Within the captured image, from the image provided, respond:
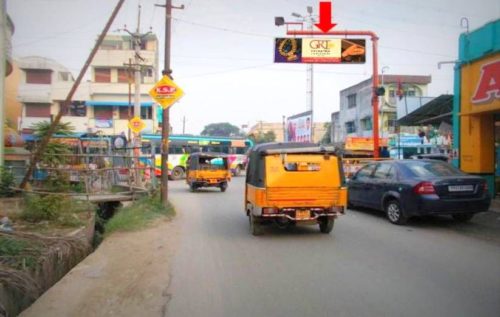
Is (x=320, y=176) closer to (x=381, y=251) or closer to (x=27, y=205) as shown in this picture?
(x=381, y=251)

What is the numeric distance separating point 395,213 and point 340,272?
15.7 ft

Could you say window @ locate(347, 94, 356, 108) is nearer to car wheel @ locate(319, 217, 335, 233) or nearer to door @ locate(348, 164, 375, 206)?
door @ locate(348, 164, 375, 206)

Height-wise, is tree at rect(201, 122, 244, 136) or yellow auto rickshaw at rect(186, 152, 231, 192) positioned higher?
tree at rect(201, 122, 244, 136)

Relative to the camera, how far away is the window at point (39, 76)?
155 ft

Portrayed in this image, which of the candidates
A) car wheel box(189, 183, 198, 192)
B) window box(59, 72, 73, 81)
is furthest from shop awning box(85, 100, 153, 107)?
car wheel box(189, 183, 198, 192)

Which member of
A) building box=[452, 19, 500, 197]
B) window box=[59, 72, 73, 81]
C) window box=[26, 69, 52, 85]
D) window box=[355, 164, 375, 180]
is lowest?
window box=[355, 164, 375, 180]

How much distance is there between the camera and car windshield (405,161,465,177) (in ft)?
33.8

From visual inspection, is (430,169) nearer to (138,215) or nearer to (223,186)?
(138,215)

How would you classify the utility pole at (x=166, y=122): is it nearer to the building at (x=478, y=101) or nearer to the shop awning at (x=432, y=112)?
the building at (x=478, y=101)

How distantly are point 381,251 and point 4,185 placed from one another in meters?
9.79

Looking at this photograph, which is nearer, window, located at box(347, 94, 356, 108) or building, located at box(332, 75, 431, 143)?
building, located at box(332, 75, 431, 143)

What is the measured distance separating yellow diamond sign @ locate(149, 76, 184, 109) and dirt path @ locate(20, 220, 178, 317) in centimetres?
557

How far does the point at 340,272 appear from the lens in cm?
635

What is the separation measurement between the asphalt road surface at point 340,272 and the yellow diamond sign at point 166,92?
4525 mm
